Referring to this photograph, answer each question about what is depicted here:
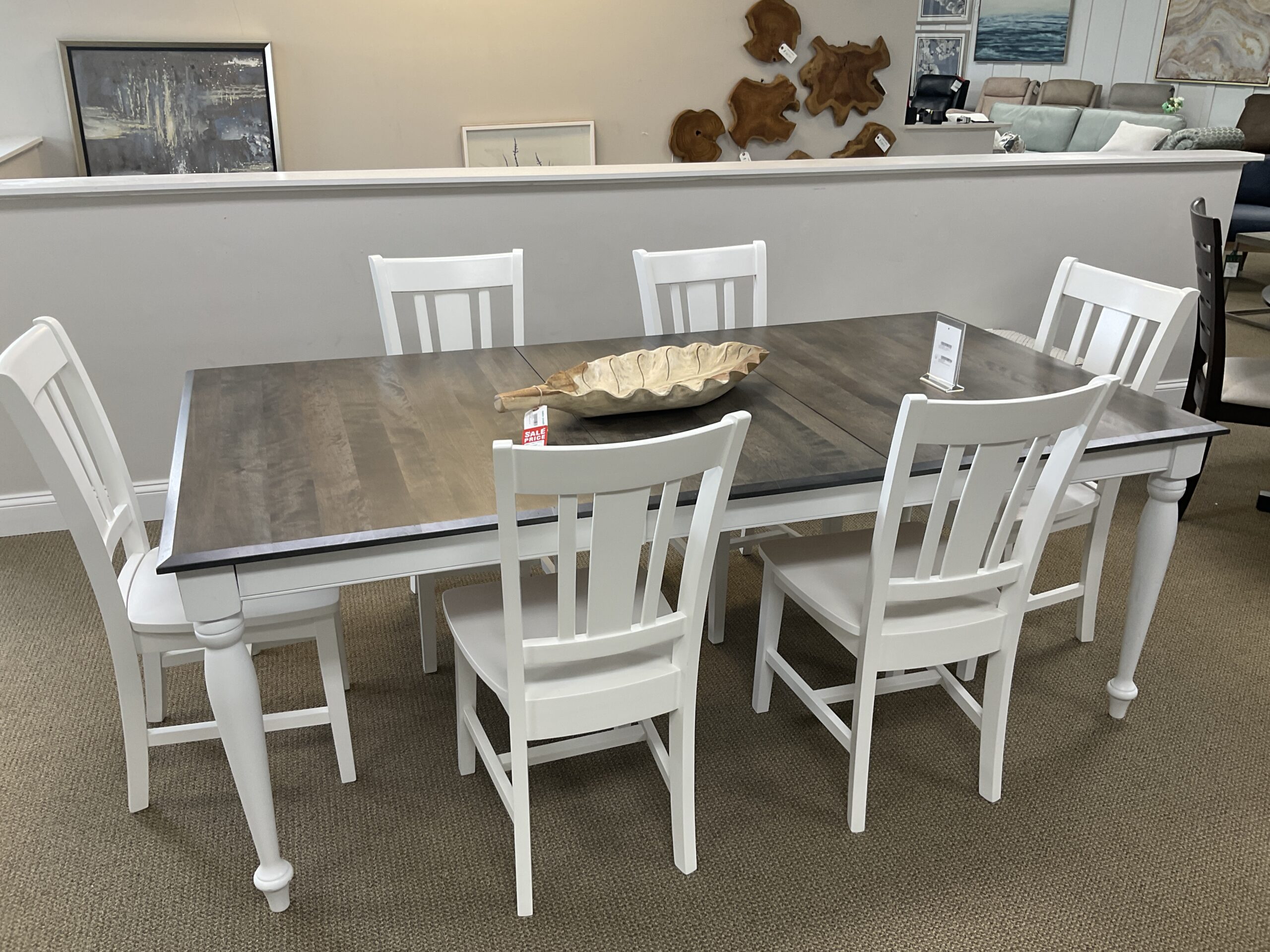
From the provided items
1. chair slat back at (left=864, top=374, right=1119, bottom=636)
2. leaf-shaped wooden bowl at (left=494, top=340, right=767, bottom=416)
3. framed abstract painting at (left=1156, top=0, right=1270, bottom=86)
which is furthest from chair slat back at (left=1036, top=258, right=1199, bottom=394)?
framed abstract painting at (left=1156, top=0, right=1270, bottom=86)

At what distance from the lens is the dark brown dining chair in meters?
2.71

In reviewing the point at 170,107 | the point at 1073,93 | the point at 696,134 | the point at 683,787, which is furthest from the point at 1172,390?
the point at 1073,93

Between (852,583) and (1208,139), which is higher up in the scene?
(1208,139)

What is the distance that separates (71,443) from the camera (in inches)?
69.1

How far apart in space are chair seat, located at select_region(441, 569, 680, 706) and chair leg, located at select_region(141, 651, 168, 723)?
68cm

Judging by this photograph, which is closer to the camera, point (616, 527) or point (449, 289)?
point (616, 527)

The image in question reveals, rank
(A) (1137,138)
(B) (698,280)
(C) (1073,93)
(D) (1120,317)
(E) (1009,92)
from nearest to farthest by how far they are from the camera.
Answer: (D) (1120,317)
(B) (698,280)
(A) (1137,138)
(C) (1073,93)
(E) (1009,92)

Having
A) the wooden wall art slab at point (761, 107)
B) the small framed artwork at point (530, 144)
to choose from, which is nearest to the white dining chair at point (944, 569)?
the small framed artwork at point (530, 144)

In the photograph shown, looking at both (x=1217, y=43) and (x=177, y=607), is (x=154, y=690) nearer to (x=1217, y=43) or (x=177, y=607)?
(x=177, y=607)

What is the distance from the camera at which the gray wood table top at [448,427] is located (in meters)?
1.46

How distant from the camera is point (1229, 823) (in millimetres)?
1870

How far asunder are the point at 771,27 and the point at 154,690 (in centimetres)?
421

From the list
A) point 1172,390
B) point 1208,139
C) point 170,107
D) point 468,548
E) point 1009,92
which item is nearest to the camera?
point 468,548

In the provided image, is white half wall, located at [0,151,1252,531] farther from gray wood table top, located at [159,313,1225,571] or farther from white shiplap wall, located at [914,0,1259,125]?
white shiplap wall, located at [914,0,1259,125]
